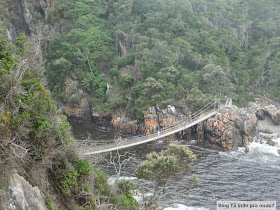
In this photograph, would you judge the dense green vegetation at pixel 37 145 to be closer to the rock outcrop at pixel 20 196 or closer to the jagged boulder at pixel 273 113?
the rock outcrop at pixel 20 196

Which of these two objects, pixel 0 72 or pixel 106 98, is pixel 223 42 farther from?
pixel 0 72

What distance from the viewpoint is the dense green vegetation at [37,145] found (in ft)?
26.9

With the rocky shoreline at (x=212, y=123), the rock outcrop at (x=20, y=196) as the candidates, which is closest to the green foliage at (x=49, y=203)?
the rock outcrop at (x=20, y=196)

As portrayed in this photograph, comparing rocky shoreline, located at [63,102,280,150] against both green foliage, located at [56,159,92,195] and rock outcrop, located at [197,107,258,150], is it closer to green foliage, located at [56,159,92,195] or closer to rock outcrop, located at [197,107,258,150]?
rock outcrop, located at [197,107,258,150]

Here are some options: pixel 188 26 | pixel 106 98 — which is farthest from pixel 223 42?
pixel 106 98

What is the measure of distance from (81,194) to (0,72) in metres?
4.63

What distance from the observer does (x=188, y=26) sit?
40.8m

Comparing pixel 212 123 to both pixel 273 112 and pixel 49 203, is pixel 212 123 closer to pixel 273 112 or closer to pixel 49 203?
pixel 273 112

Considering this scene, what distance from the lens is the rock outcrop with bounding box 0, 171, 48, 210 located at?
6891 millimetres

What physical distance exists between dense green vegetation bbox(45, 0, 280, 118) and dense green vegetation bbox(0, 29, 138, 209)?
792 inches

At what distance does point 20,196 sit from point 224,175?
17015 millimetres

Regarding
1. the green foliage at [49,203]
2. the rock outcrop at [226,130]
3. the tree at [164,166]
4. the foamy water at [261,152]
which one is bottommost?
the foamy water at [261,152]

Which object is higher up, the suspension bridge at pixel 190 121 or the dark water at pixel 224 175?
the suspension bridge at pixel 190 121

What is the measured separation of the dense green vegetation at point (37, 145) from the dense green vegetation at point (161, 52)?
20.1m
